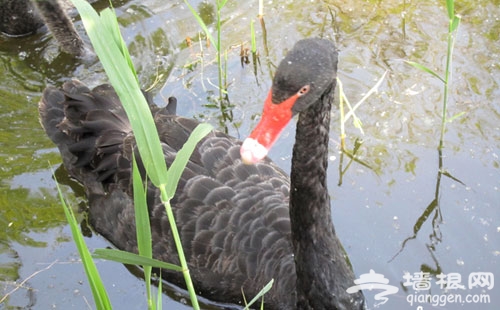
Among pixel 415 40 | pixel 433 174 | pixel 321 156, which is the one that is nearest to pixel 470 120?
pixel 433 174

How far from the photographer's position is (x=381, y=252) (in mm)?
3445

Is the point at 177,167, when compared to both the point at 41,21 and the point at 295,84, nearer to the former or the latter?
the point at 295,84

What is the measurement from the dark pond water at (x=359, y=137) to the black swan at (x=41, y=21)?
105 millimetres

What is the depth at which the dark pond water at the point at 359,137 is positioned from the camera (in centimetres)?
336

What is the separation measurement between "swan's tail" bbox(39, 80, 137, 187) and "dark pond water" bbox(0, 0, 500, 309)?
0.27 meters

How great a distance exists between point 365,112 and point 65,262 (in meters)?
1.97

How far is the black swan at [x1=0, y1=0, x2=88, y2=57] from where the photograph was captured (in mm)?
4625

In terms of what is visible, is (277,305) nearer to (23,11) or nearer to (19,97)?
(19,97)

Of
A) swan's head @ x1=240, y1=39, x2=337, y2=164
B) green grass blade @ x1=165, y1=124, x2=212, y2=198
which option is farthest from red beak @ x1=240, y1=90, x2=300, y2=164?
green grass blade @ x1=165, y1=124, x2=212, y2=198

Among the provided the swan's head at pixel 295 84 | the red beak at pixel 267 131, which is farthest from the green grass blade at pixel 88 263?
the swan's head at pixel 295 84

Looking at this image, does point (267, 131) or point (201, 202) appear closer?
A: point (267, 131)

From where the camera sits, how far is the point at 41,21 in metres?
5.15

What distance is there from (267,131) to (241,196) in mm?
889

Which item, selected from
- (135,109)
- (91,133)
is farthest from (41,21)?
(135,109)
